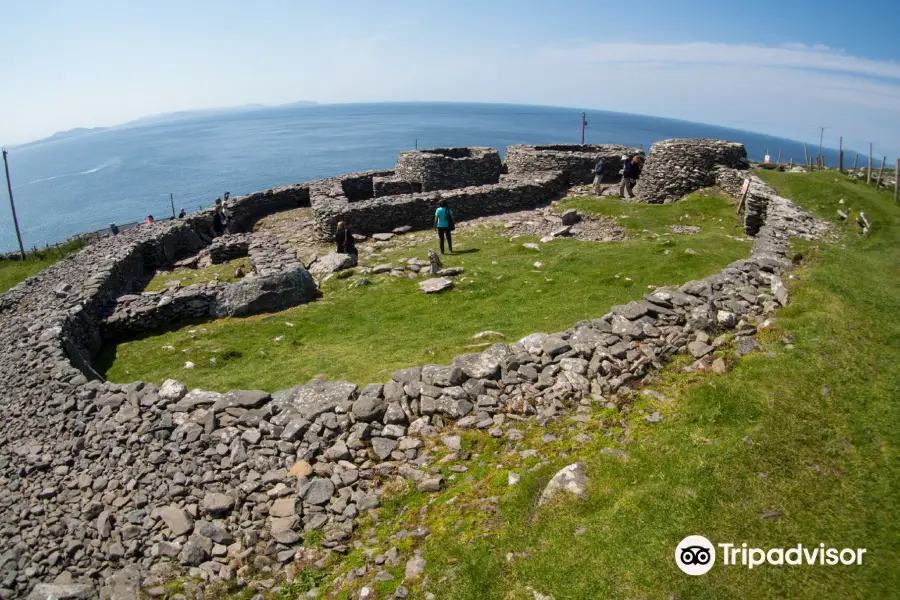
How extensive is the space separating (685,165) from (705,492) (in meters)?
26.2

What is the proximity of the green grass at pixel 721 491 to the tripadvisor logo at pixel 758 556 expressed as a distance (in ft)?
0.24

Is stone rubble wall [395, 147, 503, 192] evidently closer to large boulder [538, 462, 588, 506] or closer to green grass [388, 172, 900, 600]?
green grass [388, 172, 900, 600]

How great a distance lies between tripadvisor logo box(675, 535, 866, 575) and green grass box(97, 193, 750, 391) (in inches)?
288

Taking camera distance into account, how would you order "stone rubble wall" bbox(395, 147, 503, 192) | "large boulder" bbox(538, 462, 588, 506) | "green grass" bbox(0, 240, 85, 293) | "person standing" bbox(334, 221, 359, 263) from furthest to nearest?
1. "stone rubble wall" bbox(395, 147, 503, 192)
2. "green grass" bbox(0, 240, 85, 293)
3. "person standing" bbox(334, 221, 359, 263)
4. "large boulder" bbox(538, 462, 588, 506)

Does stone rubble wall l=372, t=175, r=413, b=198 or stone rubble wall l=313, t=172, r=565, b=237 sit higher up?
stone rubble wall l=372, t=175, r=413, b=198

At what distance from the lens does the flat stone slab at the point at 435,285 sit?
17.7m

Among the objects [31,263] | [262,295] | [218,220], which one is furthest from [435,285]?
[31,263]

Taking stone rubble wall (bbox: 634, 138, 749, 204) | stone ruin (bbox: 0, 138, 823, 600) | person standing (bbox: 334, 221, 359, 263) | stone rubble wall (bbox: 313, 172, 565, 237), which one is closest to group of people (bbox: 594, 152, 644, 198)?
stone rubble wall (bbox: 634, 138, 749, 204)

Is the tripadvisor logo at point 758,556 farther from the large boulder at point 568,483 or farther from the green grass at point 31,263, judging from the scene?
the green grass at point 31,263

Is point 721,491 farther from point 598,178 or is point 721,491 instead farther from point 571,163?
point 571,163

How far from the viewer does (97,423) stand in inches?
428

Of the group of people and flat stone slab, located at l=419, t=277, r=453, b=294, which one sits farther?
the group of people

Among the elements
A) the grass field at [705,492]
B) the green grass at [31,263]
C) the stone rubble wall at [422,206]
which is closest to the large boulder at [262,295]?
the stone rubble wall at [422,206]

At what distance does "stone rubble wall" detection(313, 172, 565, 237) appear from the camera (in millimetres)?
26844
